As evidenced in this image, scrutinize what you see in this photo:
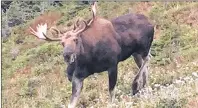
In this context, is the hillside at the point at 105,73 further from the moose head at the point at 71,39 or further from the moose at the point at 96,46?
the moose head at the point at 71,39

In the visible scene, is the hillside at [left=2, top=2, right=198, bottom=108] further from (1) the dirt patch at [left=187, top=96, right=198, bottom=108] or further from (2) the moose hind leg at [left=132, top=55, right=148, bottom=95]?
(2) the moose hind leg at [left=132, top=55, right=148, bottom=95]

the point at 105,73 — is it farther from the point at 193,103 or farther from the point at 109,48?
the point at 193,103

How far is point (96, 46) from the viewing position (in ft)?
32.8

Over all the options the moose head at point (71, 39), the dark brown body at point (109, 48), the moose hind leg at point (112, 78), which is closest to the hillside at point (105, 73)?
the moose hind leg at point (112, 78)

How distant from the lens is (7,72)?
21.7m

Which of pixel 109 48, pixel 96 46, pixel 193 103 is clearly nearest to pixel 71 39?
pixel 96 46

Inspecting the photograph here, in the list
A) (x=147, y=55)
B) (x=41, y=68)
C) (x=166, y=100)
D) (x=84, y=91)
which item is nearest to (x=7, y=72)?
(x=41, y=68)

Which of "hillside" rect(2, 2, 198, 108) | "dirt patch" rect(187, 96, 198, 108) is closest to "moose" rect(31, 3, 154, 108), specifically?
"hillside" rect(2, 2, 198, 108)

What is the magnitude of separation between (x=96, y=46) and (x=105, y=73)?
16.1 feet

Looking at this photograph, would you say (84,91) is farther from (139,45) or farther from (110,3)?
(110,3)

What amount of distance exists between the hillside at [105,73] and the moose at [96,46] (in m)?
0.48

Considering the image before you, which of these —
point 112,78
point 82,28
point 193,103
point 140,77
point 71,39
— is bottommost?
point 140,77

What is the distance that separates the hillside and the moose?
481mm

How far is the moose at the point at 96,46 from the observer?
9.63 metres
